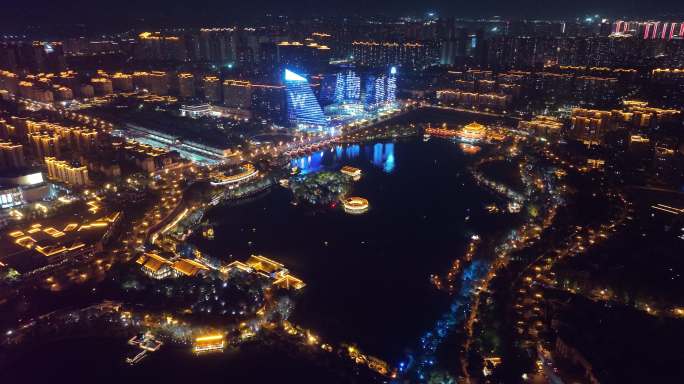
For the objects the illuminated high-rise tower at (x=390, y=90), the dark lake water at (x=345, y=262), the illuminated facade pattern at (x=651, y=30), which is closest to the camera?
the dark lake water at (x=345, y=262)

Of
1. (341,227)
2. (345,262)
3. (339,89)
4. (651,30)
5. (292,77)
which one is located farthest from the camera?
(651,30)

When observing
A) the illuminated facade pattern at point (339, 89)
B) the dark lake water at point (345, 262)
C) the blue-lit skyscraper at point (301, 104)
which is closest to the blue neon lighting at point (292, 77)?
the blue-lit skyscraper at point (301, 104)

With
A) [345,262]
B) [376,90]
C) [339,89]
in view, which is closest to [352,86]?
[339,89]

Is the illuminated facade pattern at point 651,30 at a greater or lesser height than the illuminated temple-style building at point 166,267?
greater

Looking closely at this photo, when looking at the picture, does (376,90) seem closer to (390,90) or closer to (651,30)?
(390,90)

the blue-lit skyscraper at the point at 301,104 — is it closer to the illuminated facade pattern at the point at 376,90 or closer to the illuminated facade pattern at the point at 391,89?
the illuminated facade pattern at the point at 376,90

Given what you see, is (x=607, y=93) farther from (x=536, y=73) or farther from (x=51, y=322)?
(x=51, y=322)

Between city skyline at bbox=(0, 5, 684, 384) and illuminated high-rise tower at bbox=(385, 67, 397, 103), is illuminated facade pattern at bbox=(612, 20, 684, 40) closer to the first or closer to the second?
city skyline at bbox=(0, 5, 684, 384)

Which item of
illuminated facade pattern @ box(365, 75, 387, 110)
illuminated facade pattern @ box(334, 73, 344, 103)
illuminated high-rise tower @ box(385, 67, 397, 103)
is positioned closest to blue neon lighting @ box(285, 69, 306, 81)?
illuminated facade pattern @ box(334, 73, 344, 103)

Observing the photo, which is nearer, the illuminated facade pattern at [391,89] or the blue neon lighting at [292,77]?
the blue neon lighting at [292,77]
